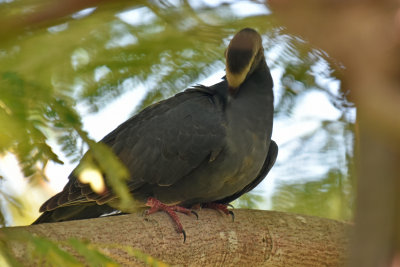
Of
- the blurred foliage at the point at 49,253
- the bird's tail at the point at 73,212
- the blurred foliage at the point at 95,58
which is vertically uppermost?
the blurred foliage at the point at 95,58

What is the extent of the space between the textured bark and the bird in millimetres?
240

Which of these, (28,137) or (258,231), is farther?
(258,231)

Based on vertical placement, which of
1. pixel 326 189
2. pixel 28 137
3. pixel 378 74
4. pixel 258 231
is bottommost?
pixel 258 231

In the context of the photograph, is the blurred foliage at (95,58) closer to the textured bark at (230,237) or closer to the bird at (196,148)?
the textured bark at (230,237)

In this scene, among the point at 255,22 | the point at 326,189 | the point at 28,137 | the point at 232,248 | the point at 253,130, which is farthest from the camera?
the point at 253,130

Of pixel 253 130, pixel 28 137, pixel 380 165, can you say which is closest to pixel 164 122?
pixel 253 130

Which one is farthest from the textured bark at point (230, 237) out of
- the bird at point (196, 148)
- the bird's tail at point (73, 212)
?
the bird's tail at point (73, 212)

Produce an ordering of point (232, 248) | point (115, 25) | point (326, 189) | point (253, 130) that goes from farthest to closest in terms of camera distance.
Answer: point (253, 130) < point (232, 248) < point (326, 189) < point (115, 25)

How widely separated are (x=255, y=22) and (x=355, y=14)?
0.53m

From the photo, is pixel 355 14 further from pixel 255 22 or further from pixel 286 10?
pixel 255 22

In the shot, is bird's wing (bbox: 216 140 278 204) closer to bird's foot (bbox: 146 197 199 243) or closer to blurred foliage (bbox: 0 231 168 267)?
bird's foot (bbox: 146 197 199 243)

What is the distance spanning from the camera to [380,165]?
2.50 ft

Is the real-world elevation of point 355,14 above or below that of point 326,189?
above

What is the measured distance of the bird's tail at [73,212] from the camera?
3.99 meters
